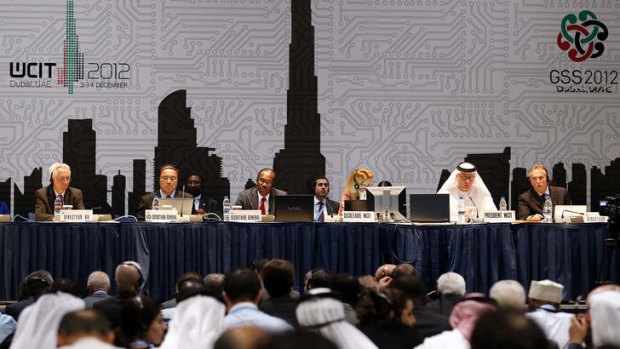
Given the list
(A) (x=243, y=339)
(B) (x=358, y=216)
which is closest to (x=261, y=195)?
(B) (x=358, y=216)

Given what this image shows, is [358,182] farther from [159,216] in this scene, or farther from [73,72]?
[73,72]

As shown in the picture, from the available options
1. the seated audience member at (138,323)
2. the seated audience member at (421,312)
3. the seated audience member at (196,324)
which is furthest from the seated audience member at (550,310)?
the seated audience member at (138,323)

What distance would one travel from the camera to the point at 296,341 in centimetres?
194

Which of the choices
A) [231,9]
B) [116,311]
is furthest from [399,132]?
[116,311]

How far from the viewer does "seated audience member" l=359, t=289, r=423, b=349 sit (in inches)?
179

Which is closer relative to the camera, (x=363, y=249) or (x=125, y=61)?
(x=363, y=249)

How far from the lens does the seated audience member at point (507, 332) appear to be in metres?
2.42

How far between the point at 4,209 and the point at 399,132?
4550 millimetres

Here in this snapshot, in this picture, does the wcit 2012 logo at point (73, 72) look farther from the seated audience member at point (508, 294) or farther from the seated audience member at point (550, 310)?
the seated audience member at point (508, 294)

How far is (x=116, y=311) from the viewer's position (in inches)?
175

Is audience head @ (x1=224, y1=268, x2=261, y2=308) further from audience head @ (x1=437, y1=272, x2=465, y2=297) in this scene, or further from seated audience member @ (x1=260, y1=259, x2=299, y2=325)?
audience head @ (x1=437, y1=272, x2=465, y2=297)

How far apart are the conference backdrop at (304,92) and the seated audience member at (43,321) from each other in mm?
6810

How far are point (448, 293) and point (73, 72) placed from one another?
22.1ft

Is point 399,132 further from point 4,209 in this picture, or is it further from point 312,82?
point 4,209
